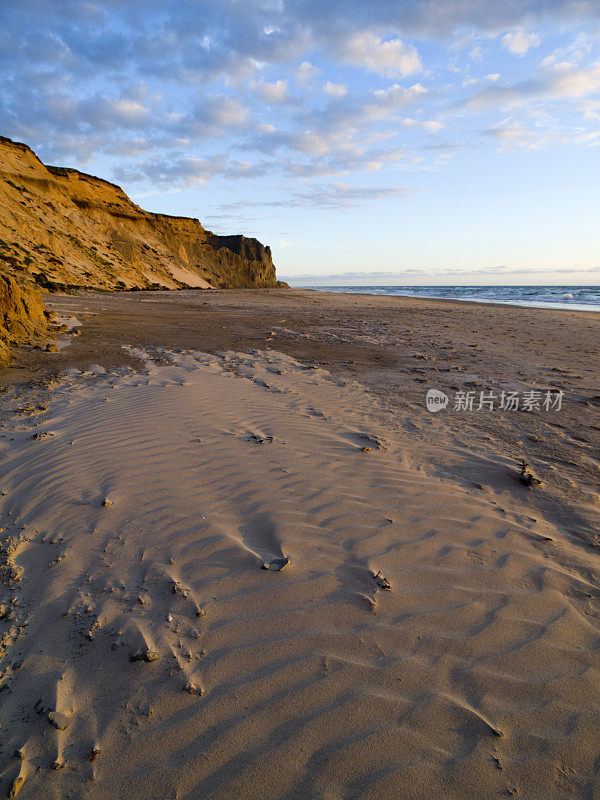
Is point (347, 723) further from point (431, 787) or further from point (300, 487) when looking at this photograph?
point (300, 487)

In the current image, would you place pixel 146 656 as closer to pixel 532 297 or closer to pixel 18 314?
pixel 18 314

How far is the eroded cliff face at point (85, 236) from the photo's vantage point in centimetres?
2169

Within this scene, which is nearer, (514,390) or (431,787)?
(431,787)

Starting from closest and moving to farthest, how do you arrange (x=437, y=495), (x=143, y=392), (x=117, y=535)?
(x=117, y=535)
(x=437, y=495)
(x=143, y=392)

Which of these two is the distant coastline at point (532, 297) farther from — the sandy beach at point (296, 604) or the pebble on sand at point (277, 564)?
the pebble on sand at point (277, 564)

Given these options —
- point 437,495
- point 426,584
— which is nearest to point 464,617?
point 426,584

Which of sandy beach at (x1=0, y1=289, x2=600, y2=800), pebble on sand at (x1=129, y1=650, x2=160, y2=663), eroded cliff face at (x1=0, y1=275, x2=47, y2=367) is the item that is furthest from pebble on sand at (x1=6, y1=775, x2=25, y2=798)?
eroded cliff face at (x1=0, y1=275, x2=47, y2=367)

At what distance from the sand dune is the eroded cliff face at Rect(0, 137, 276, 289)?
1465cm

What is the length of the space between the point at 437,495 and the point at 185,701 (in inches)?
89.8

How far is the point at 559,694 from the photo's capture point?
166 cm

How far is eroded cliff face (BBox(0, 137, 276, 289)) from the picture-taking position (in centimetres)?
2169

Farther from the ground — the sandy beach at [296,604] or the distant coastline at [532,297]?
the distant coastline at [532,297]

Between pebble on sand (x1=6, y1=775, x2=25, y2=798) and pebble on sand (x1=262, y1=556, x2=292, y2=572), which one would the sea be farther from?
pebble on sand (x1=6, y1=775, x2=25, y2=798)

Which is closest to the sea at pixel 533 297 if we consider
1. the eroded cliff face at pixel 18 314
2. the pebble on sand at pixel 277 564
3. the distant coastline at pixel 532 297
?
the distant coastline at pixel 532 297
